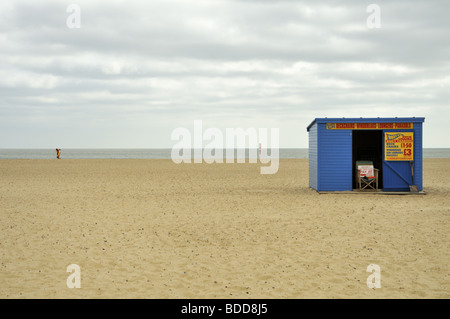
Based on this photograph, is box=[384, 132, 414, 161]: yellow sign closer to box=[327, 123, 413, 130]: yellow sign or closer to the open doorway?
box=[327, 123, 413, 130]: yellow sign

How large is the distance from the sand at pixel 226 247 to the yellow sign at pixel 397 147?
2455 millimetres

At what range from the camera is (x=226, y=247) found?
974cm

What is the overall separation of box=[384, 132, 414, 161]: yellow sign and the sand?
245 centimetres

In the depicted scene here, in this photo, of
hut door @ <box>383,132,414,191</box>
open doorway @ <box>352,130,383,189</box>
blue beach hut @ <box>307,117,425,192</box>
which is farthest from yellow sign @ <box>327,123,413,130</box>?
open doorway @ <box>352,130,383,189</box>

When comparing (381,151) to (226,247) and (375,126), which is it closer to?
(375,126)

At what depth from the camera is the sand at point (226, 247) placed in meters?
7.11

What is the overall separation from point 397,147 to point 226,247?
12602mm

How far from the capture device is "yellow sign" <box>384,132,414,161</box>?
19.2 m

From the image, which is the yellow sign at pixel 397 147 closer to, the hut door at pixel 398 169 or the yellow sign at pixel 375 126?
the hut door at pixel 398 169

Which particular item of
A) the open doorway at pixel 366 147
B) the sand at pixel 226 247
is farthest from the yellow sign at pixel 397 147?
the sand at pixel 226 247

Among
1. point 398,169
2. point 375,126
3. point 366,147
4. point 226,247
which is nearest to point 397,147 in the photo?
point 398,169

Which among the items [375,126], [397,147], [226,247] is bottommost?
[226,247]
